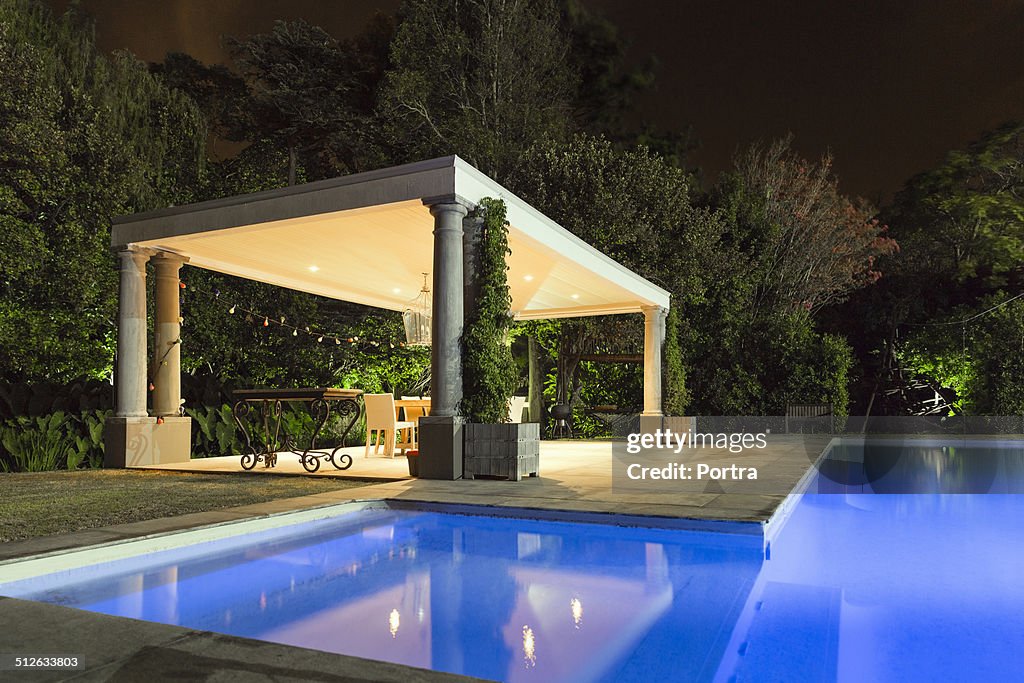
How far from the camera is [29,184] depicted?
10.2 m

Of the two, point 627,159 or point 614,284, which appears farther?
point 627,159

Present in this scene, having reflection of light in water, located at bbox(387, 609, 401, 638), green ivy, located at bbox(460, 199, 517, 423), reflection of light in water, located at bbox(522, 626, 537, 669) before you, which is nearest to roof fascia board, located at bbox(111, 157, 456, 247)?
green ivy, located at bbox(460, 199, 517, 423)

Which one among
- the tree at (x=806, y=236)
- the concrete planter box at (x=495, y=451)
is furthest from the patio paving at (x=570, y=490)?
the tree at (x=806, y=236)

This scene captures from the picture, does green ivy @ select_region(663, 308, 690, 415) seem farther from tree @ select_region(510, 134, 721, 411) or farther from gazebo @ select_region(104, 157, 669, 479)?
gazebo @ select_region(104, 157, 669, 479)

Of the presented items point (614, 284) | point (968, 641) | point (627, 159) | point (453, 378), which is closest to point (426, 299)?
point (614, 284)

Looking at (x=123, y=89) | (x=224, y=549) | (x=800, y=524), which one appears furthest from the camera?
(x=123, y=89)

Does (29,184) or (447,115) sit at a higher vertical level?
(447,115)

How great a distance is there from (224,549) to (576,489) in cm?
295

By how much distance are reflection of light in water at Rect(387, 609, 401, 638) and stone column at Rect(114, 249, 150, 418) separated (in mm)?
6725

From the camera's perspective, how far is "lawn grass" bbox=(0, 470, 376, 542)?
4684 mm

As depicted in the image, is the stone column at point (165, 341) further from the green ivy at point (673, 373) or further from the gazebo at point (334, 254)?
the green ivy at point (673, 373)

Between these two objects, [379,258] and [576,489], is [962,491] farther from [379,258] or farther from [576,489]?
[379,258]

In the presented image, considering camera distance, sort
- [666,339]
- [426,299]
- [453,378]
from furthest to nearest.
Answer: [666,339]
[426,299]
[453,378]

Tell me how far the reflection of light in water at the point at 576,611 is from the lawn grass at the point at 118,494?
111 inches
